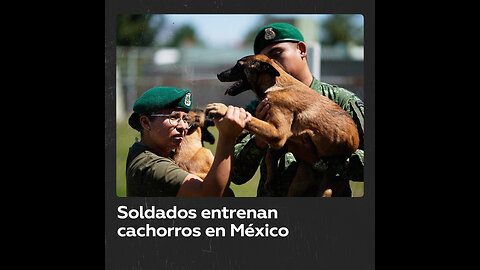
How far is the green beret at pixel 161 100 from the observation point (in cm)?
449

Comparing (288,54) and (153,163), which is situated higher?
(288,54)

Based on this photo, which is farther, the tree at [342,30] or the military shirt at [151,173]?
the tree at [342,30]

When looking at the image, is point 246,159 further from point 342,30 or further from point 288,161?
point 342,30

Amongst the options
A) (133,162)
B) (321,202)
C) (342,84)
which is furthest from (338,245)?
(133,162)

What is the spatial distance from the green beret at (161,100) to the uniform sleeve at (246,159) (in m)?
0.66

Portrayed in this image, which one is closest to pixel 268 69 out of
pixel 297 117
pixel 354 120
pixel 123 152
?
pixel 297 117

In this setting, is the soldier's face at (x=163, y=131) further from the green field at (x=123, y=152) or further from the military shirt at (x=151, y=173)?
the green field at (x=123, y=152)

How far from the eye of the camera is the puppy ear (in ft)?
15.1

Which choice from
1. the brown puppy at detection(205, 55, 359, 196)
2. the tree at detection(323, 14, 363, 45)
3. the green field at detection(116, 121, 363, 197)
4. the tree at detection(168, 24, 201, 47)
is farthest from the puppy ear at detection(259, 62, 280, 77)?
the green field at detection(116, 121, 363, 197)

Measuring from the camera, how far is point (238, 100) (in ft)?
18.1

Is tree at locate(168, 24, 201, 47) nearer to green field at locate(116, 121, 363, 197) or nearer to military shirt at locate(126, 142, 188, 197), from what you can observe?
green field at locate(116, 121, 363, 197)

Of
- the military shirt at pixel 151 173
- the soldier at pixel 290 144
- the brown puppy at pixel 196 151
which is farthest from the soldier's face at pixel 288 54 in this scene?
the military shirt at pixel 151 173

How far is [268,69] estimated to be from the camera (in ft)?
15.2

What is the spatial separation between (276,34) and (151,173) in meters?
1.70
